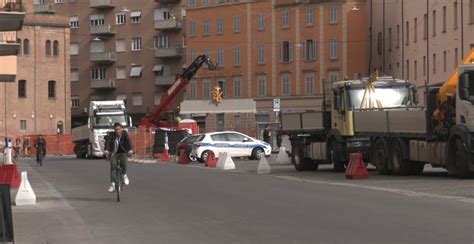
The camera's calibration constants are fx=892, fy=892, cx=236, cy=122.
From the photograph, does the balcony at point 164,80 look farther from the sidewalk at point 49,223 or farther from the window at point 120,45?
the sidewalk at point 49,223

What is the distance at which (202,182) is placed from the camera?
26.3 metres

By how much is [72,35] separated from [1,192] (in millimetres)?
91149

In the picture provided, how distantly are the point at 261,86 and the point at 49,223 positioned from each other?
66.5 meters

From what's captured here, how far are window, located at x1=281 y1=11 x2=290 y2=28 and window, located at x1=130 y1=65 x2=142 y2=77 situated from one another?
22.6m

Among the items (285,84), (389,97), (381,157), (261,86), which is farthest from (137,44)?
(381,157)

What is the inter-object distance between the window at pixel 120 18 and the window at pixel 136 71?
5.18 m

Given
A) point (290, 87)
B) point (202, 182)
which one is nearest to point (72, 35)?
point (290, 87)

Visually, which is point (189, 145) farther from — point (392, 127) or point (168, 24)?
point (168, 24)

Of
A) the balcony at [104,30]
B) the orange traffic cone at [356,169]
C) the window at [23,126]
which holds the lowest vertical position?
the orange traffic cone at [356,169]

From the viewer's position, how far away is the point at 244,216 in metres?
15.7

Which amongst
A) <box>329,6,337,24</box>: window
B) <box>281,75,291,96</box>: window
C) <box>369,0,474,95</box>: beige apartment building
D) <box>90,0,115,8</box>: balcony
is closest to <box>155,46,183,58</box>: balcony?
<box>90,0,115,8</box>: balcony

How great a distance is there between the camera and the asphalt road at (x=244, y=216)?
42.3 feet

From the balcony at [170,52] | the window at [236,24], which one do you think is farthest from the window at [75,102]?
→ the window at [236,24]

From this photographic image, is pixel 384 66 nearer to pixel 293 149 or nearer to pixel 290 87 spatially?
pixel 290 87
